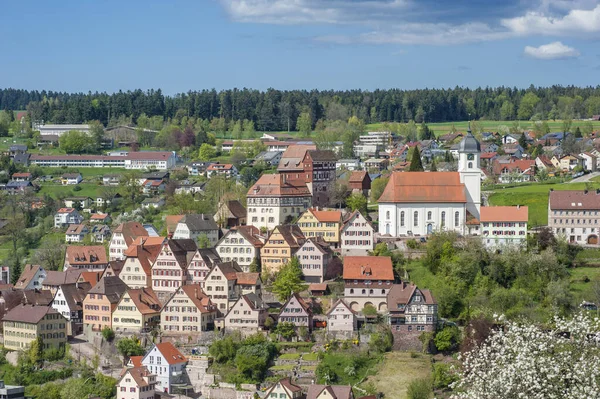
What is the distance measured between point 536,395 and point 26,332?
49.3 metres

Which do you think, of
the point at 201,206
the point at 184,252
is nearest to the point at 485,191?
the point at 201,206

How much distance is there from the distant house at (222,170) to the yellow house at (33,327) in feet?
165

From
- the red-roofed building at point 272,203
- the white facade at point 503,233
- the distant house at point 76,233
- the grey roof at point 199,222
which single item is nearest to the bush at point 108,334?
the grey roof at point 199,222

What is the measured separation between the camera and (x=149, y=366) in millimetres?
61938

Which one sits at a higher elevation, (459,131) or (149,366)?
(459,131)

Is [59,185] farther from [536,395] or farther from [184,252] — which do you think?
[536,395]

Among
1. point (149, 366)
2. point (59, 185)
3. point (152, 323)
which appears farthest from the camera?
point (59, 185)

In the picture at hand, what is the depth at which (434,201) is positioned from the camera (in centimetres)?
7438

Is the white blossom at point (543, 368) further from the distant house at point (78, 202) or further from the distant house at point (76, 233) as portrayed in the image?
the distant house at point (78, 202)

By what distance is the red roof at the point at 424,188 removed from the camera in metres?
74.6

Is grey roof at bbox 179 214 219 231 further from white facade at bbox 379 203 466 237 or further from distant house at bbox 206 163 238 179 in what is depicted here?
distant house at bbox 206 163 238 179

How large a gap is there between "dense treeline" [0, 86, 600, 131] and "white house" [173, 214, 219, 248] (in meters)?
90.8

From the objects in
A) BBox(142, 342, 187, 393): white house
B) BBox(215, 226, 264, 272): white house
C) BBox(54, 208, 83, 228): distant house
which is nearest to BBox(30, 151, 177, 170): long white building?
BBox(54, 208, 83, 228): distant house

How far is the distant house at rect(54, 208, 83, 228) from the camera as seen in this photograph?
104875 millimetres
